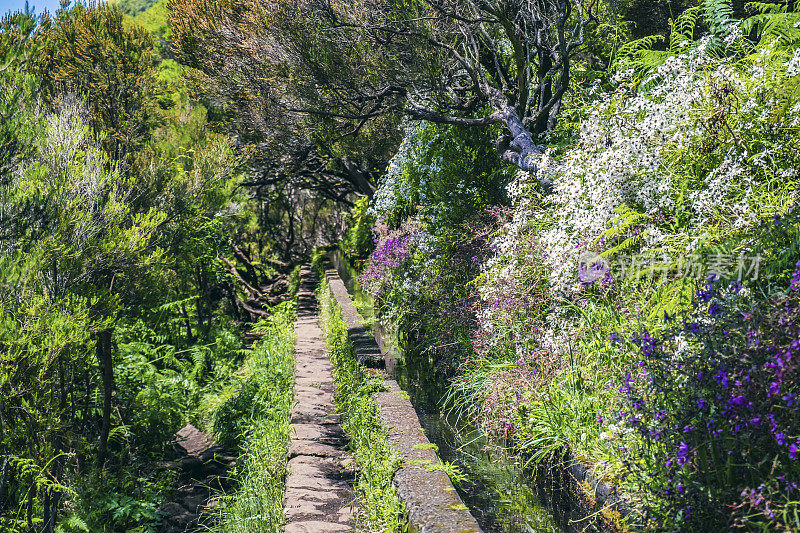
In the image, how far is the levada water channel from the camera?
12.3 ft

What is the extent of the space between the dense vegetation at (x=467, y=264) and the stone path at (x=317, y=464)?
0.17m

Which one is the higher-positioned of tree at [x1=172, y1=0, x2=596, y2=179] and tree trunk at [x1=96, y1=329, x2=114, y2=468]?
tree at [x1=172, y1=0, x2=596, y2=179]

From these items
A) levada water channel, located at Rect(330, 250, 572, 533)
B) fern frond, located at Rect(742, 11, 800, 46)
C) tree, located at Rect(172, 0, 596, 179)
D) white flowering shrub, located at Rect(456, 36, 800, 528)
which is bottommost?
levada water channel, located at Rect(330, 250, 572, 533)

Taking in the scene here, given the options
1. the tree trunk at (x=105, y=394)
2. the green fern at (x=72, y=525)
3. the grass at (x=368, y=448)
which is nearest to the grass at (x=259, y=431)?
the grass at (x=368, y=448)

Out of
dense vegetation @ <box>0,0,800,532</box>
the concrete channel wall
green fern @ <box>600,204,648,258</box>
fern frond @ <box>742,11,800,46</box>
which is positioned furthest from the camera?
fern frond @ <box>742,11,800,46</box>

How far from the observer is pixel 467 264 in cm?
719

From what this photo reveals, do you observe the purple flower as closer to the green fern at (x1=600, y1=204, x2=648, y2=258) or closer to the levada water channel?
the levada water channel

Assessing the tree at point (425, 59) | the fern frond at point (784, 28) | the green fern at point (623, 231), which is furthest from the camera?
the tree at point (425, 59)

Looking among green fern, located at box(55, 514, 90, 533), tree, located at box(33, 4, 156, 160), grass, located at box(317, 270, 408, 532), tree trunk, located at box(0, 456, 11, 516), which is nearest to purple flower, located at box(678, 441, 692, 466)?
grass, located at box(317, 270, 408, 532)

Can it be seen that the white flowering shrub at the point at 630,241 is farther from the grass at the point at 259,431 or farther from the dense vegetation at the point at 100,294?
the dense vegetation at the point at 100,294

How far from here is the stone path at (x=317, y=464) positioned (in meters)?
4.02

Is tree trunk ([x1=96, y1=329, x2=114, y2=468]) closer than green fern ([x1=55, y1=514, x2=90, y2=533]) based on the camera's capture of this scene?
No

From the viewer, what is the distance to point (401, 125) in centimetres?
1238

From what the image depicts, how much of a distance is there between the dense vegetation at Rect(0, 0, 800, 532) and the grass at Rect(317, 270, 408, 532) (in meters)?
0.04
